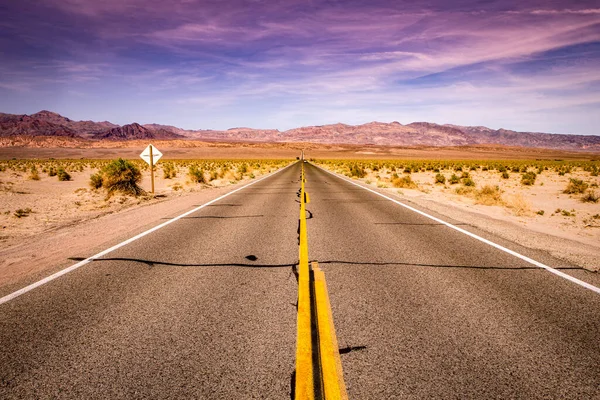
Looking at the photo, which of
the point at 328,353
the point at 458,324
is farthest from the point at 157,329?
the point at 458,324

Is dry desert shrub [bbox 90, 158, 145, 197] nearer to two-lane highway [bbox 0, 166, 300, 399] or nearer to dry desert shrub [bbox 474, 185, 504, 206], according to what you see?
two-lane highway [bbox 0, 166, 300, 399]

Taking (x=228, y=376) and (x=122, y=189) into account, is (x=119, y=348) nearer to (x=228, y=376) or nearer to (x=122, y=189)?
(x=228, y=376)

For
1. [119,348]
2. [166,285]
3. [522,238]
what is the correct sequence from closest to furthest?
[119,348], [166,285], [522,238]

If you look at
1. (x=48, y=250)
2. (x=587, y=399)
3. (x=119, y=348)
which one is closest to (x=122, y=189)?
(x=48, y=250)

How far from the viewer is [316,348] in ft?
9.87

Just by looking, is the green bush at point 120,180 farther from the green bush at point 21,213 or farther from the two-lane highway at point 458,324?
the two-lane highway at point 458,324

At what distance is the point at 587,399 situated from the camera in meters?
2.45

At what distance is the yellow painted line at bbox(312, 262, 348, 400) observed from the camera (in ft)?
8.08

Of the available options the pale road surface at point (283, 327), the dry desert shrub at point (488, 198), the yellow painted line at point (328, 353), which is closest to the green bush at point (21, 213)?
the pale road surface at point (283, 327)

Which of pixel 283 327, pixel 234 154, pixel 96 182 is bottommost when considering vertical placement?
pixel 283 327

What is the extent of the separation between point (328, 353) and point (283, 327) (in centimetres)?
66

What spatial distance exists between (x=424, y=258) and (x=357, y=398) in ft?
12.9

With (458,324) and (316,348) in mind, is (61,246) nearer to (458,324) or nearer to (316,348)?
(316,348)

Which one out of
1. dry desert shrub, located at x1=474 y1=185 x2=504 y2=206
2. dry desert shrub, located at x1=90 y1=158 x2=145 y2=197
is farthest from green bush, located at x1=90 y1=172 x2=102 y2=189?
dry desert shrub, located at x1=474 y1=185 x2=504 y2=206
